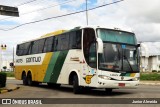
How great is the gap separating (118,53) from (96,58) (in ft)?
3.77

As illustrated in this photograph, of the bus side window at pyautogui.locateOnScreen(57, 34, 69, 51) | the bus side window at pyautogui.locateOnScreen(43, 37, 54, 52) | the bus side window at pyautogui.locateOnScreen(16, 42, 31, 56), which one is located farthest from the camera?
the bus side window at pyautogui.locateOnScreen(16, 42, 31, 56)

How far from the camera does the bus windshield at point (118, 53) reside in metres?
17.0

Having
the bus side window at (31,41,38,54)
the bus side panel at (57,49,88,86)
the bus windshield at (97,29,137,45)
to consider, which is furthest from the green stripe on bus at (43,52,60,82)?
the bus windshield at (97,29,137,45)

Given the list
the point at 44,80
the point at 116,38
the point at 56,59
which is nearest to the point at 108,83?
the point at 116,38

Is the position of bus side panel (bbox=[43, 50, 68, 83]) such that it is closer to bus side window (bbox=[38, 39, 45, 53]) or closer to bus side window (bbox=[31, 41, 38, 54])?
bus side window (bbox=[38, 39, 45, 53])

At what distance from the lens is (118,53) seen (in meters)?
17.3

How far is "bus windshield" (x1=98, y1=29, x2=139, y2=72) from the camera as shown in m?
17.0

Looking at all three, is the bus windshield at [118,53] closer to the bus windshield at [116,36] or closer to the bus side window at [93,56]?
the bus windshield at [116,36]

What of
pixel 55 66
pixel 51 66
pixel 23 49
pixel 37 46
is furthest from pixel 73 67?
pixel 23 49

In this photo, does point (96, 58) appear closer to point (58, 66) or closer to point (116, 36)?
point (116, 36)

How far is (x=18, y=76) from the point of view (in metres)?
29.2

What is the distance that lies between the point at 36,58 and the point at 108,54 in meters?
9.20

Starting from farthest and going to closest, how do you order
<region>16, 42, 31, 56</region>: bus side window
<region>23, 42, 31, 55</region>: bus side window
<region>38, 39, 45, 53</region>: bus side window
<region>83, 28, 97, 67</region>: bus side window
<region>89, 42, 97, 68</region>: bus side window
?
1. <region>16, 42, 31, 56</region>: bus side window
2. <region>23, 42, 31, 55</region>: bus side window
3. <region>38, 39, 45, 53</region>: bus side window
4. <region>83, 28, 97, 67</region>: bus side window
5. <region>89, 42, 97, 68</region>: bus side window

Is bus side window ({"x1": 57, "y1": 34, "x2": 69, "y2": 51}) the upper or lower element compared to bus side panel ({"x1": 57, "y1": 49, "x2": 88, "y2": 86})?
upper
